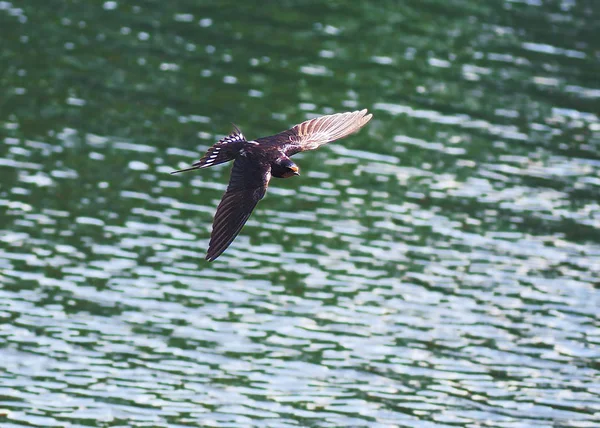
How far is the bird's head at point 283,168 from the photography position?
55.9 ft

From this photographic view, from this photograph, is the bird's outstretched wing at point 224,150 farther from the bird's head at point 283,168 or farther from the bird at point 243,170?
the bird's head at point 283,168

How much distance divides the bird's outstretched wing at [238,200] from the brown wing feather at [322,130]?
1247 mm

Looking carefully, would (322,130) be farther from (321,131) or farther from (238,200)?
(238,200)

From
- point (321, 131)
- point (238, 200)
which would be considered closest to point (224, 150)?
point (238, 200)

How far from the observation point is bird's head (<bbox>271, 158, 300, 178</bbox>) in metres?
17.0

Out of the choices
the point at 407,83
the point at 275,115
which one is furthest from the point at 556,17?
the point at 275,115

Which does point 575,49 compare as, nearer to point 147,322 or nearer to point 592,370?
point 592,370

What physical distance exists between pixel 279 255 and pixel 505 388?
704 cm

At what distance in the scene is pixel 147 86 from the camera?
4106 cm

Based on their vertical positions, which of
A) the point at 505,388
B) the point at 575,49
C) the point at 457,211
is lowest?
the point at 505,388

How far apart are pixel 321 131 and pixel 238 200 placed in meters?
2.95

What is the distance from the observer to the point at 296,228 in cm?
3266

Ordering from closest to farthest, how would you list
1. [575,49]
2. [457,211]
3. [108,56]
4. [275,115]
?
1. [457,211]
2. [275,115]
3. [108,56]
4. [575,49]

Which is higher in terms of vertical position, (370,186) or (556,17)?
(556,17)
